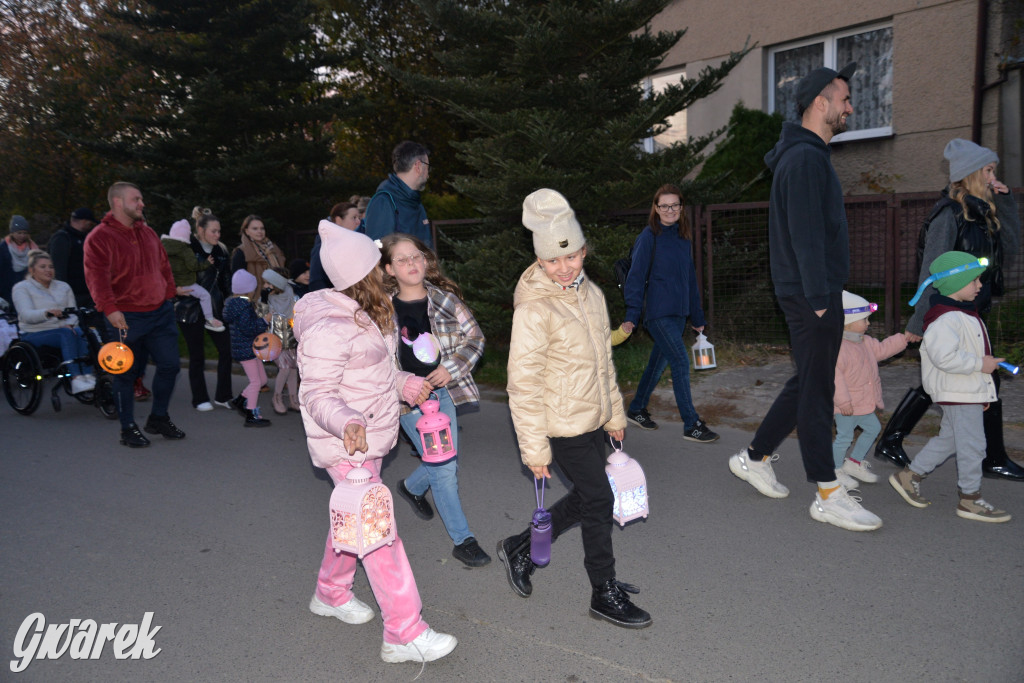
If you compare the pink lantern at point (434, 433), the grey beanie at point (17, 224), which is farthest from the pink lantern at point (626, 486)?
the grey beanie at point (17, 224)

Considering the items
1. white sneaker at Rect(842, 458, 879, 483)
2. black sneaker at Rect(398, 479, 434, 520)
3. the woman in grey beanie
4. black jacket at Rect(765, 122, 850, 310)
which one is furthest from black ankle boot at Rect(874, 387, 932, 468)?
black sneaker at Rect(398, 479, 434, 520)

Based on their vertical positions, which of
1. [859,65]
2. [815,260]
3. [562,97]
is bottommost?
[815,260]

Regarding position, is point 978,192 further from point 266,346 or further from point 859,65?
point 859,65

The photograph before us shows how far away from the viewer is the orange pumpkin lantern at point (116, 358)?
267 inches

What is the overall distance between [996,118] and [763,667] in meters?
10.6

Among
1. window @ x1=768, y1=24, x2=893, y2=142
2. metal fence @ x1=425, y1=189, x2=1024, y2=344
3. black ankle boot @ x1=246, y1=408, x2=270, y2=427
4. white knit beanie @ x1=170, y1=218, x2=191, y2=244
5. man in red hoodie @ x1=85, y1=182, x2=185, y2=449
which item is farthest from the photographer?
window @ x1=768, y1=24, x2=893, y2=142

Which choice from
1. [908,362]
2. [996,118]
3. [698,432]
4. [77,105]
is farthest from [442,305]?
[77,105]

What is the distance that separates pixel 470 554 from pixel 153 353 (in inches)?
168

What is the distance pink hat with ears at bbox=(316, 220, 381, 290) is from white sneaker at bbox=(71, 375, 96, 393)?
6.26m

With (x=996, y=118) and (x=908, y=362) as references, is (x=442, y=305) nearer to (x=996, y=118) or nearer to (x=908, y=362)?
(x=908, y=362)

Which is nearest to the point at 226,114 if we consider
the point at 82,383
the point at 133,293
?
the point at 82,383

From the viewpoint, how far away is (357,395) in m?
3.41

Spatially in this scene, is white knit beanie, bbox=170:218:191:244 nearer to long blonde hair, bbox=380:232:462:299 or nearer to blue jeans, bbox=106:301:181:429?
blue jeans, bbox=106:301:181:429

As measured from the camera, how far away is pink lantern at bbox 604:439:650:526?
3.47m
